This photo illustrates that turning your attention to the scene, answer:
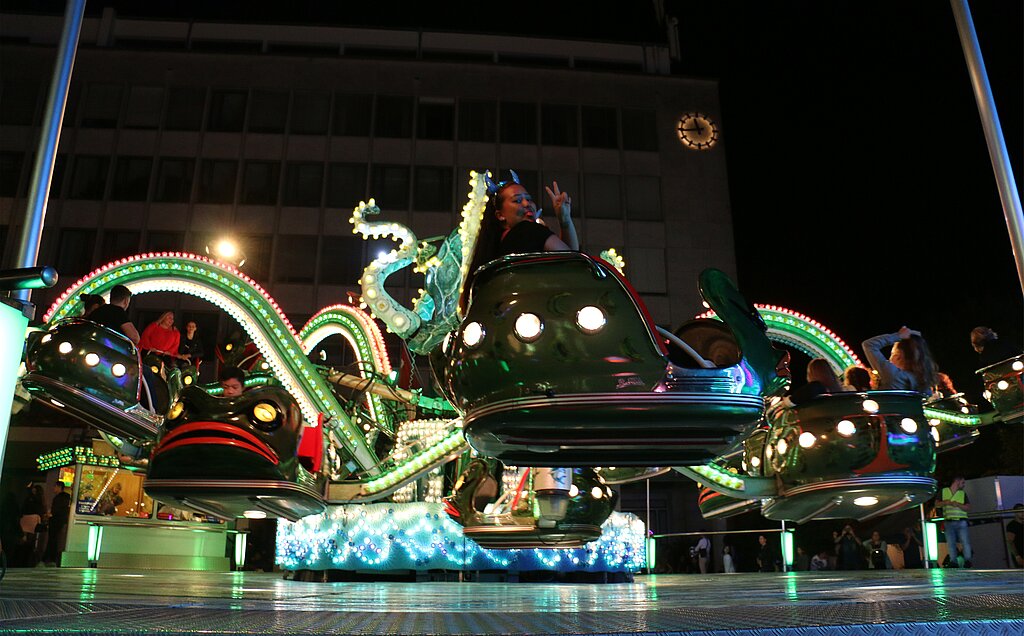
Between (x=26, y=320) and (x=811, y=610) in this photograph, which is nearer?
(x=811, y=610)

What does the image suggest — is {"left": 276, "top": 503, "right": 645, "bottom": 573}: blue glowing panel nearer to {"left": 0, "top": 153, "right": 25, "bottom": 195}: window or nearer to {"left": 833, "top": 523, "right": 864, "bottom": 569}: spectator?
{"left": 833, "top": 523, "right": 864, "bottom": 569}: spectator

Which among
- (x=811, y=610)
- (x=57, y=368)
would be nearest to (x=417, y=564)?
(x=57, y=368)

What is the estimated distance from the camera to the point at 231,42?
35.6 m

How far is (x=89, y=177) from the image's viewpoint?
3303cm

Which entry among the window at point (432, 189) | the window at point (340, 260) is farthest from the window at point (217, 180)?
the window at point (432, 189)

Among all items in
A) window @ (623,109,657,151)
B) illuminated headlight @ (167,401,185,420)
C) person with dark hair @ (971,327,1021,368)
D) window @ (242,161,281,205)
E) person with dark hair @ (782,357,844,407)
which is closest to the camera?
illuminated headlight @ (167,401,185,420)

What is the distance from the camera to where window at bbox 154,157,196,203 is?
3281 centimetres

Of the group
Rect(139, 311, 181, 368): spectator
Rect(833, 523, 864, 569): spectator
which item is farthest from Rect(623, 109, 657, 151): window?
Rect(139, 311, 181, 368): spectator

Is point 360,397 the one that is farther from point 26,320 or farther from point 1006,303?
point 1006,303

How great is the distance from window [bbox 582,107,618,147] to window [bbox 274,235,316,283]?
12.3m

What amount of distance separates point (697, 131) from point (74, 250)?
2627cm

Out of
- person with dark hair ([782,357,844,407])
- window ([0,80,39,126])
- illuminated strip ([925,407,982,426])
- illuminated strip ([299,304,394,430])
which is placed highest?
window ([0,80,39,126])

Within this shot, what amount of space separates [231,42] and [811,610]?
38314 mm

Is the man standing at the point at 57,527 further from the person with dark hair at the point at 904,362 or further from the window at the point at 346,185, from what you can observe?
the window at the point at 346,185
